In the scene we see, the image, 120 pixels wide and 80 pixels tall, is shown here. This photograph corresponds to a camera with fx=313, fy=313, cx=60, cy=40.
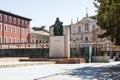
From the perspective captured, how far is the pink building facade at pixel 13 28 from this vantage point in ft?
249

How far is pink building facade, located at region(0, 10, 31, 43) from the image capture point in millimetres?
75938

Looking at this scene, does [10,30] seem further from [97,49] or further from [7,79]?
[7,79]

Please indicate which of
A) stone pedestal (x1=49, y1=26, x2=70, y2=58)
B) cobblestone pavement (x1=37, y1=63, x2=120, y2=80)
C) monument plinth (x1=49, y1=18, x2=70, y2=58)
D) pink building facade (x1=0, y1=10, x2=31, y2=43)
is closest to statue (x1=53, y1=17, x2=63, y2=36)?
monument plinth (x1=49, y1=18, x2=70, y2=58)

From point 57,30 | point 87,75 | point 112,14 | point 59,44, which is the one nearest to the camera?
point 87,75

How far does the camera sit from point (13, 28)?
8219 centimetres

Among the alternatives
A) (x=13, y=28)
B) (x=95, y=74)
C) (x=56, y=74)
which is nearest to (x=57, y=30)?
(x=95, y=74)

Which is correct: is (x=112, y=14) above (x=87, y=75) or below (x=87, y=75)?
above

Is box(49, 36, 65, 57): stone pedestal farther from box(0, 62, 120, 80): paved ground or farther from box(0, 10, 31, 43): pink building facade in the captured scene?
box(0, 10, 31, 43): pink building facade

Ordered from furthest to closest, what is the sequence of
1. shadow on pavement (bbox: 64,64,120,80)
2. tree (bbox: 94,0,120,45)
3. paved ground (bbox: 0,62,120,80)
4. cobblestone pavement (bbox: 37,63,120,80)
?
1. tree (bbox: 94,0,120,45)
2. shadow on pavement (bbox: 64,64,120,80)
3. cobblestone pavement (bbox: 37,63,120,80)
4. paved ground (bbox: 0,62,120,80)

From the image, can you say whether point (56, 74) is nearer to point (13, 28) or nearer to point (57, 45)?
point (57, 45)

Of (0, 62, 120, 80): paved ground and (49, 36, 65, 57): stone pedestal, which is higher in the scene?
(49, 36, 65, 57): stone pedestal

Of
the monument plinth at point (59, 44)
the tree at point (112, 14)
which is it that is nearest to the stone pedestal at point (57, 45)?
the monument plinth at point (59, 44)

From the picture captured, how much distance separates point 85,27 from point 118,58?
48.7 metres

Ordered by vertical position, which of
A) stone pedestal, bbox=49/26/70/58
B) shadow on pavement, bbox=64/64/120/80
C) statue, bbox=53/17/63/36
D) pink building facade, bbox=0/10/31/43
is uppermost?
pink building facade, bbox=0/10/31/43
